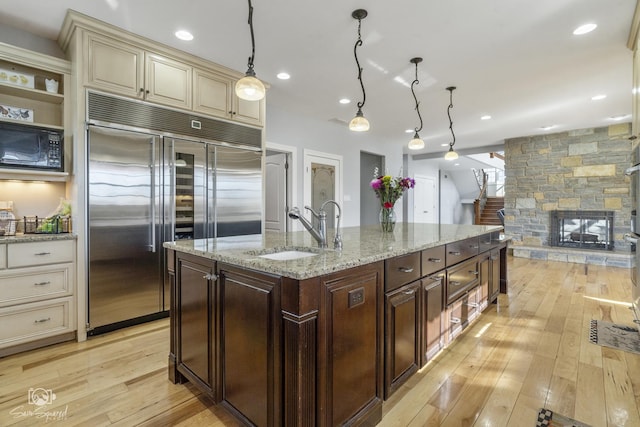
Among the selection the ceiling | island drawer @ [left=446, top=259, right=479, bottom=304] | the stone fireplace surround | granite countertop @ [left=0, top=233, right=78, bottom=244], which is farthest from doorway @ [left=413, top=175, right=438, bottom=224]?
granite countertop @ [left=0, top=233, right=78, bottom=244]

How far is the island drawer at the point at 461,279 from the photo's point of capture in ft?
7.36

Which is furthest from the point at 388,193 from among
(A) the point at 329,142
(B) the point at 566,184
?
(B) the point at 566,184

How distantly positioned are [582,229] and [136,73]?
7.59m

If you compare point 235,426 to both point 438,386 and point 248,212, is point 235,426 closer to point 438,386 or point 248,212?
point 438,386

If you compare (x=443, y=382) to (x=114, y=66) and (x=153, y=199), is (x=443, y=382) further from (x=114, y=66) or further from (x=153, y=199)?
(x=114, y=66)

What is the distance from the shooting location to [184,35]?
8.71 feet

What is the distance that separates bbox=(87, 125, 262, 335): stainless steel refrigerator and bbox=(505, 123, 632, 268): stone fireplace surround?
6.10 m

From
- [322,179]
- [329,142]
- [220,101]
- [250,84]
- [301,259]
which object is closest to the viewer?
[301,259]

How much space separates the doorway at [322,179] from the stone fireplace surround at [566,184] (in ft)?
13.0

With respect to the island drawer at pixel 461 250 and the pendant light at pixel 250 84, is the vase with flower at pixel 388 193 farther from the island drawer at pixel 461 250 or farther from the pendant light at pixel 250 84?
the pendant light at pixel 250 84

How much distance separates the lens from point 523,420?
159 cm

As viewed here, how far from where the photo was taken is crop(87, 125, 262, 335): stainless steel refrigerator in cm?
256

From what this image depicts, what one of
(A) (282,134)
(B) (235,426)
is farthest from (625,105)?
(B) (235,426)

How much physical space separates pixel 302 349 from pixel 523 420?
1.29m
